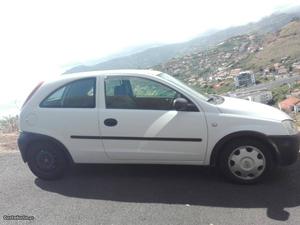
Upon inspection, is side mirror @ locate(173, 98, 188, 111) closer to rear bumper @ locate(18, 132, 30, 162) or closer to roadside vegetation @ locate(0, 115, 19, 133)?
rear bumper @ locate(18, 132, 30, 162)

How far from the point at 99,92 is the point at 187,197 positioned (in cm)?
185

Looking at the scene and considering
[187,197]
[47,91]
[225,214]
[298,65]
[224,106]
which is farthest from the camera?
[298,65]

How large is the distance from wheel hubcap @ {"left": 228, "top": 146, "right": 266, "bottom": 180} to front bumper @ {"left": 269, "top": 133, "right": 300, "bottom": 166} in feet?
0.69

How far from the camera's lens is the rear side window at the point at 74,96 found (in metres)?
6.14

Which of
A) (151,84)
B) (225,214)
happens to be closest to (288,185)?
(225,214)

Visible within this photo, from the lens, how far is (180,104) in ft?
18.9

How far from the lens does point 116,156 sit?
6074 mm

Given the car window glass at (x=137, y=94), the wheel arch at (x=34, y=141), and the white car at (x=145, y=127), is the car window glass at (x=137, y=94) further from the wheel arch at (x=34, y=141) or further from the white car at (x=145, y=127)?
the wheel arch at (x=34, y=141)

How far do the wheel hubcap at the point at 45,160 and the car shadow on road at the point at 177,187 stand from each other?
0.75ft

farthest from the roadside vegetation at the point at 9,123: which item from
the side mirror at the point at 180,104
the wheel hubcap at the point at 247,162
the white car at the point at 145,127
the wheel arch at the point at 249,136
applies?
the wheel hubcap at the point at 247,162

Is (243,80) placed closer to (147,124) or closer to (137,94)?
(137,94)

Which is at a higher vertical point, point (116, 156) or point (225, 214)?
point (116, 156)

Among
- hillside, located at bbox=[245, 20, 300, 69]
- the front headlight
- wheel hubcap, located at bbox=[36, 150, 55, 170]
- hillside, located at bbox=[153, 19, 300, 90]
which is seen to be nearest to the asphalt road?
wheel hubcap, located at bbox=[36, 150, 55, 170]

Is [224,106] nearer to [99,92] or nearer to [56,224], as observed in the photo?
[99,92]
